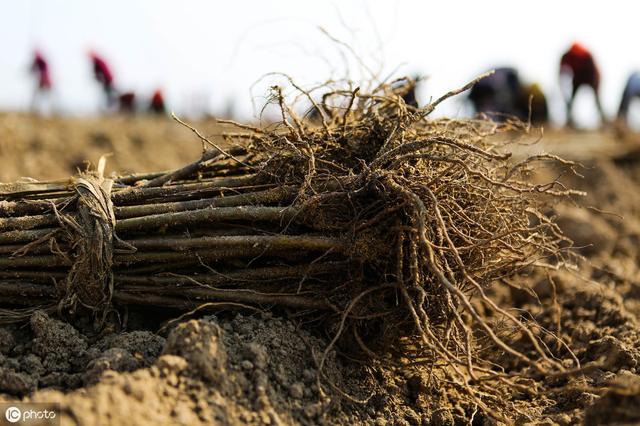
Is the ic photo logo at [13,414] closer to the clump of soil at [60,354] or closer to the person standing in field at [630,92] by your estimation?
the clump of soil at [60,354]

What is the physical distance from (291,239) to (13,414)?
3.49 ft

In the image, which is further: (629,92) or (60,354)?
(629,92)

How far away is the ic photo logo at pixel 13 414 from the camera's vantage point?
1821mm

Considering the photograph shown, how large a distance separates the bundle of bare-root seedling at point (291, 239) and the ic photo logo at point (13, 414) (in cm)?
58

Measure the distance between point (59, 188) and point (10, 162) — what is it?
5.63 meters

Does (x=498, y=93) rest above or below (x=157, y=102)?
below

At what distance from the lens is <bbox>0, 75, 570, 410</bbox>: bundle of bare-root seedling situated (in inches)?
94.9

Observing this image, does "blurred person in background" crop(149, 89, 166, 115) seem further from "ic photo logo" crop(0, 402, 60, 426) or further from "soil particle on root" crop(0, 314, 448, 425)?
"ic photo logo" crop(0, 402, 60, 426)

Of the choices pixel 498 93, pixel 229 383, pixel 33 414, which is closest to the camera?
pixel 33 414

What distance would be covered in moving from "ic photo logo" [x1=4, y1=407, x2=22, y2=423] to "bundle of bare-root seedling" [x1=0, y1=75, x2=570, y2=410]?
22.9 inches

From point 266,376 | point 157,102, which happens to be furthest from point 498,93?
point 157,102

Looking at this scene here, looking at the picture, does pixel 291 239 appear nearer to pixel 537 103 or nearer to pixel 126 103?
pixel 537 103

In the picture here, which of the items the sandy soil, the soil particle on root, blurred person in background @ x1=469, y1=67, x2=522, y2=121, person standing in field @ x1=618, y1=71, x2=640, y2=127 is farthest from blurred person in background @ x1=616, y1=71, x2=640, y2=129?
the soil particle on root

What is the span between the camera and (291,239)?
2438 mm
